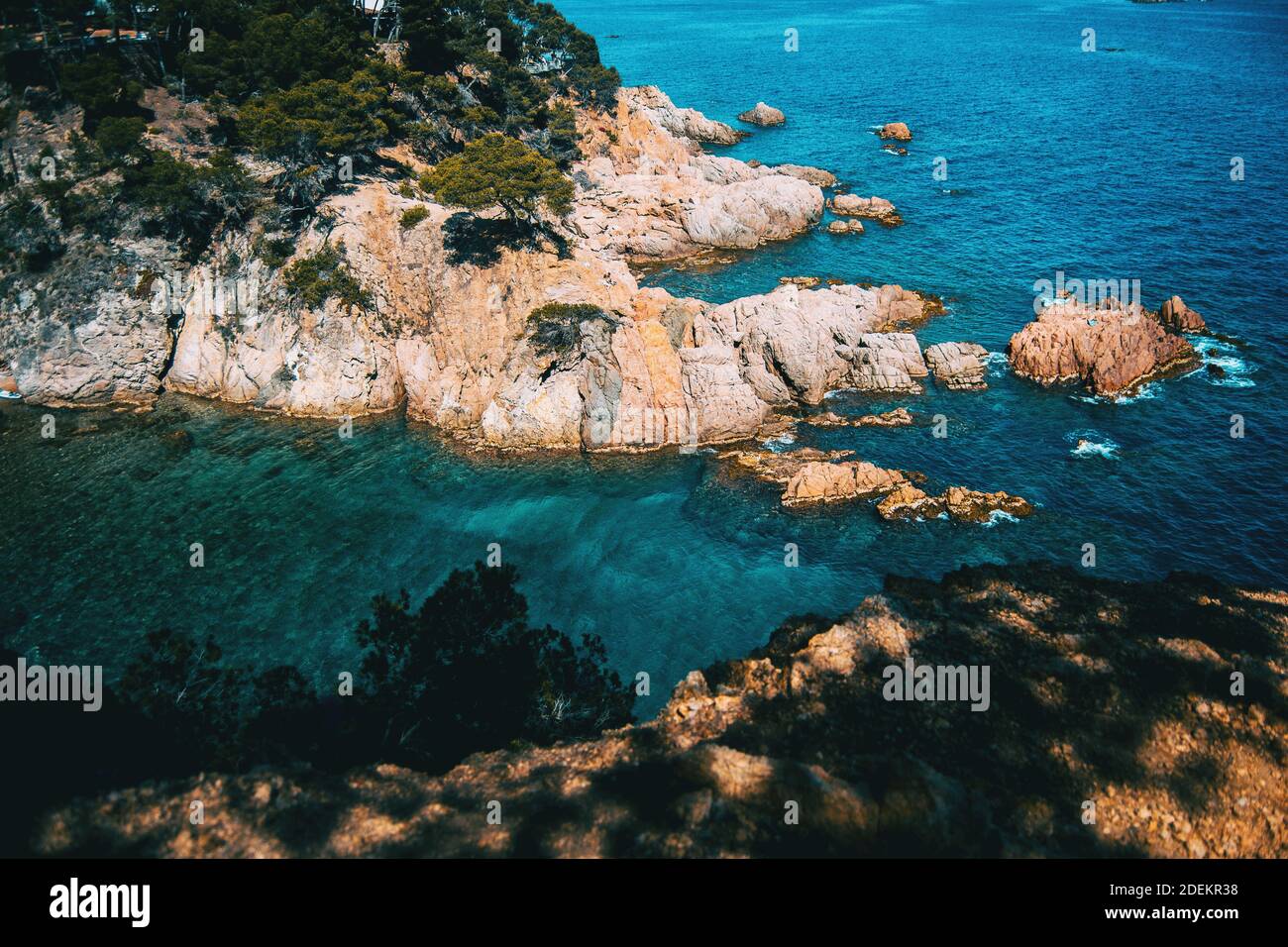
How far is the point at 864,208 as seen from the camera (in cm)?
9812

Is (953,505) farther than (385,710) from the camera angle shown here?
Yes

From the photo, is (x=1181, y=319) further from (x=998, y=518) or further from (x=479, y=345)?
(x=479, y=345)

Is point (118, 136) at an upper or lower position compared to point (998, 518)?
upper

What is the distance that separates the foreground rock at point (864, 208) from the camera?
96438mm

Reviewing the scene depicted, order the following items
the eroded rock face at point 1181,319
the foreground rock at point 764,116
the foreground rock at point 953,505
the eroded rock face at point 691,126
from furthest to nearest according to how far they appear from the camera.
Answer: the foreground rock at point 764,116 → the eroded rock face at point 691,126 → the eroded rock face at point 1181,319 → the foreground rock at point 953,505

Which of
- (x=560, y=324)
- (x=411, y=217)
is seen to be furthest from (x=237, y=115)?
(x=560, y=324)

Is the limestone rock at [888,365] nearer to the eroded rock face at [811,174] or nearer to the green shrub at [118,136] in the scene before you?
the eroded rock face at [811,174]

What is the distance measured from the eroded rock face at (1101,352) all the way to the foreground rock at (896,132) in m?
78.3

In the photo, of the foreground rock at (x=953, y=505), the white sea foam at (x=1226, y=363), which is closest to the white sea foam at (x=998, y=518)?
the foreground rock at (x=953, y=505)

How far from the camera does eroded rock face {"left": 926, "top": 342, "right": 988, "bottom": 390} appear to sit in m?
61.2

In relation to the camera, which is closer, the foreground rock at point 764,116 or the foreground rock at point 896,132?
the foreground rock at point 896,132

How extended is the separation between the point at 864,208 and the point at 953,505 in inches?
2547

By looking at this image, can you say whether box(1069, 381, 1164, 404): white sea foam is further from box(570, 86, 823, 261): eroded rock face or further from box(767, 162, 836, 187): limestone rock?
box(767, 162, 836, 187): limestone rock

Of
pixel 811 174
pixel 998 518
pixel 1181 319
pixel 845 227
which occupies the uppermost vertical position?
pixel 811 174
